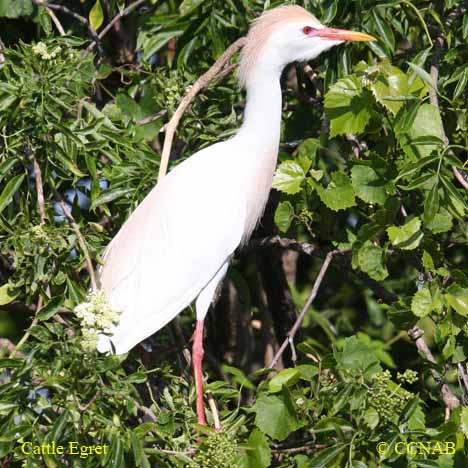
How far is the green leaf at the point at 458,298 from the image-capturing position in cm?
244

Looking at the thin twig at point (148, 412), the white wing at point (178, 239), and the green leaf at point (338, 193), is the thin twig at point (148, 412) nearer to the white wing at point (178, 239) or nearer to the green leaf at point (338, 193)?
the white wing at point (178, 239)

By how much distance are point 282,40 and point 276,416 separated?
115 centimetres

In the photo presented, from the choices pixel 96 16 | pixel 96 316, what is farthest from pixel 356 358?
pixel 96 16

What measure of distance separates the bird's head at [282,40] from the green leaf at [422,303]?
0.82m

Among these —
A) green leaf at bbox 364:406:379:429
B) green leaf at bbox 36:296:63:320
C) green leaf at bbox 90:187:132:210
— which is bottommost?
green leaf at bbox 364:406:379:429

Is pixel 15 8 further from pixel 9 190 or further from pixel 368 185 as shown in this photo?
pixel 368 185

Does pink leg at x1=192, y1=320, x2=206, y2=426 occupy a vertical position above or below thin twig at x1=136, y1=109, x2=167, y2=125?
below

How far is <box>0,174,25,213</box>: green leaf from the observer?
238 centimetres

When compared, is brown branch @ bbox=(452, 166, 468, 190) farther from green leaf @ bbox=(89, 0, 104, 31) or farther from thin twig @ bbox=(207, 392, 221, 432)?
green leaf @ bbox=(89, 0, 104, 31)

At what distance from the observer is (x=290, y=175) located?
109 inches

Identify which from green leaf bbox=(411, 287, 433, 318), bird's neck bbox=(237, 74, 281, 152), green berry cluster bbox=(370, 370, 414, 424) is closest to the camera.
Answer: green berry cluster bbox=(370, 370, 414, 424)

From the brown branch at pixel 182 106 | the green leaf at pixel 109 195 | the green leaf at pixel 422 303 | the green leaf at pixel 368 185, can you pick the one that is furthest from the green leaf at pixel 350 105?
the green leaf at pixel 109 195

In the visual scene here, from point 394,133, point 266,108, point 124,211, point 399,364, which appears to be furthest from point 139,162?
point 399,364

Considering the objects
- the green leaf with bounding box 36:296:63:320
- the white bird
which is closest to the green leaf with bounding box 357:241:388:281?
the white bird
